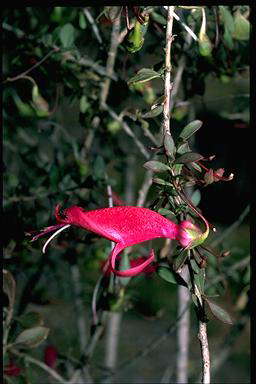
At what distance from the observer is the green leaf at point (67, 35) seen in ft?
4.03

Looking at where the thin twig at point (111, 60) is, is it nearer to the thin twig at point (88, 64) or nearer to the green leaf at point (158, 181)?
the thin twig at point (88, 64)

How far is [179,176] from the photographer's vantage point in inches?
31.6

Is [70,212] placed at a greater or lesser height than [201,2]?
lesser

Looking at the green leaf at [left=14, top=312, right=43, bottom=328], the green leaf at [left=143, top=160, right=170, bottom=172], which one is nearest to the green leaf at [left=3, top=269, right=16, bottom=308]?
the green leaf at [left=14, top=312, right=43, bottom=328]

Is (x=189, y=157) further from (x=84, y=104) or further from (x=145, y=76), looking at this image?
(x=84, y=104)

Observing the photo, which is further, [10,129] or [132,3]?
[10,129]

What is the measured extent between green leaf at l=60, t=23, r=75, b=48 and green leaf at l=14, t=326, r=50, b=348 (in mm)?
517

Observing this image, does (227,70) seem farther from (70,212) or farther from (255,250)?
(70,212)

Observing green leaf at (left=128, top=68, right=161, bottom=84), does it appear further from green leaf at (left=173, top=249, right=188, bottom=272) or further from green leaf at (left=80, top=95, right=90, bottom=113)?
green leaf at (left=80, top=95, right=90, bottom=113)

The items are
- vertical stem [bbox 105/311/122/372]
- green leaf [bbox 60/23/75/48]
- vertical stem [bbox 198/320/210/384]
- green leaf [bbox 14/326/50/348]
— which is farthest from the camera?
vertical stem [bbox 105/311/122/372]

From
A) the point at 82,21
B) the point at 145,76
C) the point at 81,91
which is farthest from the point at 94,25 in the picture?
the point at 145,76

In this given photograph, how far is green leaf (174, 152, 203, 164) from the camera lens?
30.2 inches

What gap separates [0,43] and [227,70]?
0.50 m

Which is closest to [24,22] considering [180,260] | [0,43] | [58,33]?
[0,43]
